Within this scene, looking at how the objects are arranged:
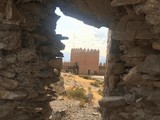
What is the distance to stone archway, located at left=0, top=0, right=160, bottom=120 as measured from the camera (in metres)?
4.29

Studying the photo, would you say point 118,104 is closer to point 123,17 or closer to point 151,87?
point 151,87

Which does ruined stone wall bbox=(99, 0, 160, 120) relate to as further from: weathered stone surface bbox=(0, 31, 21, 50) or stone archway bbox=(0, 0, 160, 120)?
weathered stone surface bbox=(0, 31, 21, 50)

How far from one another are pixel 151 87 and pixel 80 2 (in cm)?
198

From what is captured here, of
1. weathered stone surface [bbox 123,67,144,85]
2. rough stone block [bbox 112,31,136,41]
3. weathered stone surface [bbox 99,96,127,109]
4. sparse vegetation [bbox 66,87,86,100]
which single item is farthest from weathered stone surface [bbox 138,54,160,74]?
sparse vegetation [bbox 66,87,86,100]

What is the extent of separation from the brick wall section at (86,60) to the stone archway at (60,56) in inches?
877

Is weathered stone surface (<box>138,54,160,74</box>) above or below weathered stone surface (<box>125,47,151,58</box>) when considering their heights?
below

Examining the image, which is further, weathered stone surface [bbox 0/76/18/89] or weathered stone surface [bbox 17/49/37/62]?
weathered stone surface [bbox 17/49/37/62]

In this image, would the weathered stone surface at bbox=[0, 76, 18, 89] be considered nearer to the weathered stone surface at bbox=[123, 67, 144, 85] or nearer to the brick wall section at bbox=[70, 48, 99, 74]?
the weathered stone surface at bbox=[123, 67, 144, 85]

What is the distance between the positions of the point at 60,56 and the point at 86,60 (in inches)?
885

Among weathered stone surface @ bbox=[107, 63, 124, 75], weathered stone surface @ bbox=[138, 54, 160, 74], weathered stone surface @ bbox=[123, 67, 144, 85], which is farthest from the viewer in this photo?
weathered stone surface @ bbox=[107, 63, 124, 75]

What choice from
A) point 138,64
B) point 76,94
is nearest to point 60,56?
point 138,64

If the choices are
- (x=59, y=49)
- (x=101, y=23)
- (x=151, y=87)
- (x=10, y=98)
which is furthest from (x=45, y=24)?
(x=151, y=87)

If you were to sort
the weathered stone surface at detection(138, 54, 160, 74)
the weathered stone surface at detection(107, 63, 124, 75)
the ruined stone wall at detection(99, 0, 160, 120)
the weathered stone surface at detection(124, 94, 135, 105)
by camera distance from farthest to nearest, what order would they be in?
the weathered stone surface at detection(107, 63, 124, 75)
the weathered stone surface at detection(124, 94, 135, 105)
the weathered stone surface at detection(138, 54, 160, 74)
the ruined stone wall at detection(99, 0, 160, 120)

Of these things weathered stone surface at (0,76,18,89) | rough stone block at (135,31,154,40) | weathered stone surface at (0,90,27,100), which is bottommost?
weathered stone surface at (0,90,27,100)
